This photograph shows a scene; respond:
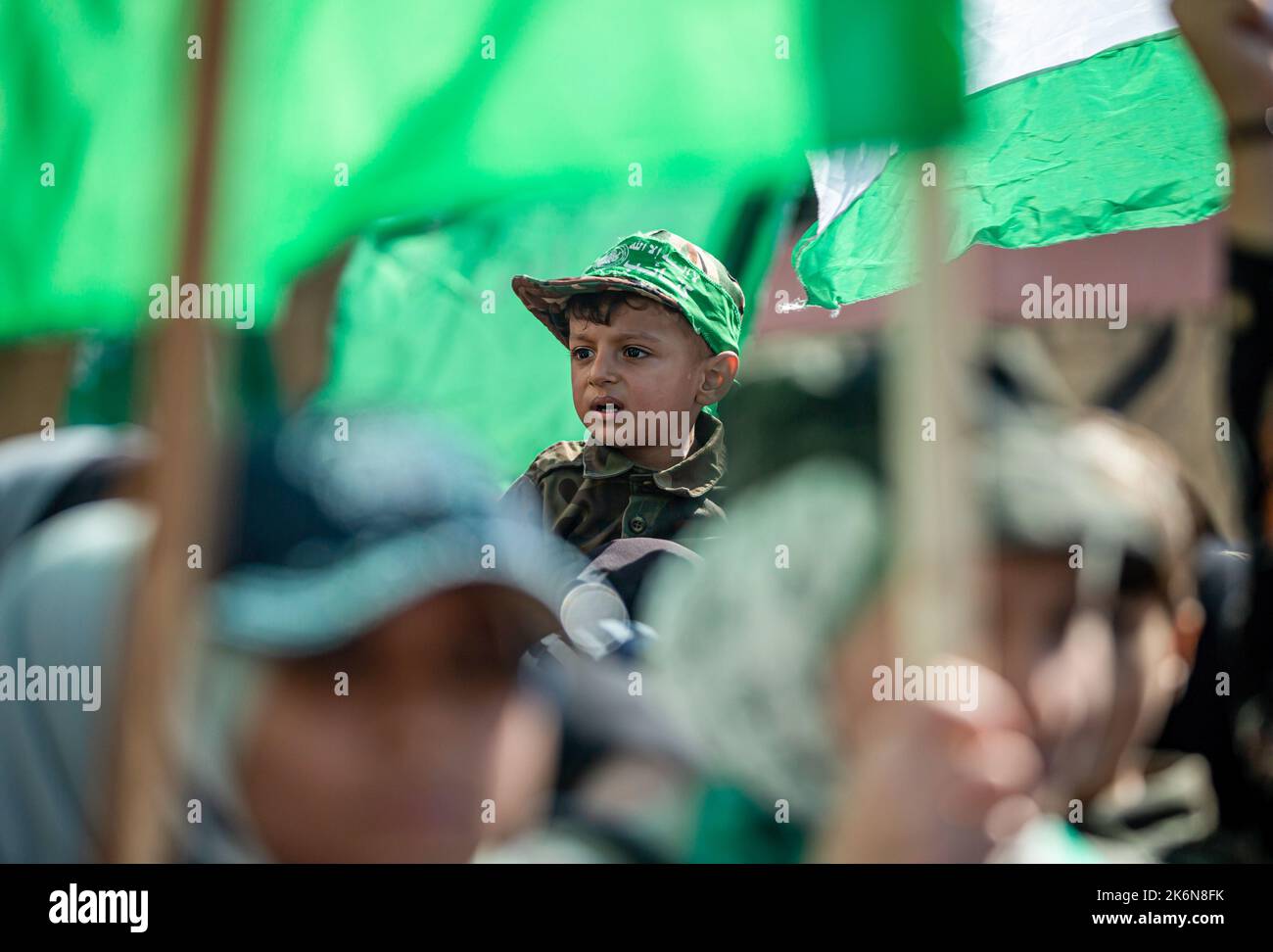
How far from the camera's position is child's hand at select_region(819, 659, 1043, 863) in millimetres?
938

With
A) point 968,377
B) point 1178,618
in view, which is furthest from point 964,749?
point 1178,618

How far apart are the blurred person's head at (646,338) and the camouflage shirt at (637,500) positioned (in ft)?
0.06

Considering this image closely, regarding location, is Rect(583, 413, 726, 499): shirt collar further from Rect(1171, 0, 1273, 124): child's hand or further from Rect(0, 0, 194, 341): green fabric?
Rect(1171, 0, 1273, 124): child's hand

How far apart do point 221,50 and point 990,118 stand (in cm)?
93

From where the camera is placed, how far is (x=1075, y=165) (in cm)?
154

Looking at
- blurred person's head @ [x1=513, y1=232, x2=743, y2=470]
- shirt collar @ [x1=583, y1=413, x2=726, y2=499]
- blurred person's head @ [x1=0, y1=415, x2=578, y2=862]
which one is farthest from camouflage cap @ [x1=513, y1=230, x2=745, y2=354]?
blurred person's head @ [x1=0, y1=415, x2=578, y2=862]

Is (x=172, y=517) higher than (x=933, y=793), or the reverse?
(x=172, y=517)

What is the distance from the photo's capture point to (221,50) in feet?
3.63

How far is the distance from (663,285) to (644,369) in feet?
0.34

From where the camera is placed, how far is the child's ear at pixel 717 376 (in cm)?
150

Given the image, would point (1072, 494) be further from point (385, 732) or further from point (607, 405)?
point (385, 732)

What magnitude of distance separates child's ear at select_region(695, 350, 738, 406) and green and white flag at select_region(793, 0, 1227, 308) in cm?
17
